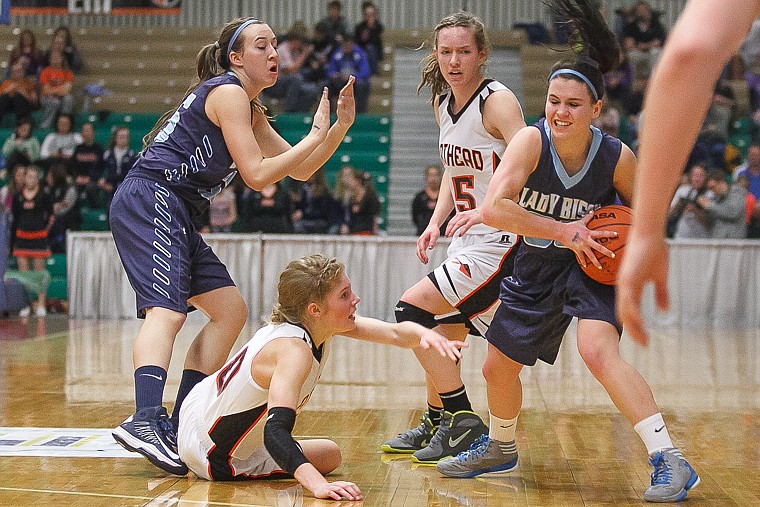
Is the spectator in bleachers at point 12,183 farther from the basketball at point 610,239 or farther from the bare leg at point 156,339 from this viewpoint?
the basketball at point 610,239

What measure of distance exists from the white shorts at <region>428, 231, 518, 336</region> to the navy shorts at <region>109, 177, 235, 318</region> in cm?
91

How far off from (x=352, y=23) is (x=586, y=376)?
11.9m

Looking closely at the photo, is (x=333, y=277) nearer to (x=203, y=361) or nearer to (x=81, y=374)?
(x=203, y=361)

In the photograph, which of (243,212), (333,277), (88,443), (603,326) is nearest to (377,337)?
(333,277)

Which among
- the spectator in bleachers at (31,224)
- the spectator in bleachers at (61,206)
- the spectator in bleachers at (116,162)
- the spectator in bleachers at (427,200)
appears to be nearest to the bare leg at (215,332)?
the spectator in bleachers at (427,200)

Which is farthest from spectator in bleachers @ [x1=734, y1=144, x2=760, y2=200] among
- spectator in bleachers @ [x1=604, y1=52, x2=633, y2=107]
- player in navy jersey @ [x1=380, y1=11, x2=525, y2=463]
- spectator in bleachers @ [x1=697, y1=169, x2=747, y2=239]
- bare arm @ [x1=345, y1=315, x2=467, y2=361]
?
bare arm @ [x1=345, y1=315, x2=467, y2=361]

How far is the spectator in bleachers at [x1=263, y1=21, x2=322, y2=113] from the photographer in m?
14.8

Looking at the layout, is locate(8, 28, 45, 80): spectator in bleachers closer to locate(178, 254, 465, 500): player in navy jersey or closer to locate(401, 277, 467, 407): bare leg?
locate(401, 277, 467, 407): bare leg

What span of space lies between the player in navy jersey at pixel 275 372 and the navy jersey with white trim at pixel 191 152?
698 millimetres

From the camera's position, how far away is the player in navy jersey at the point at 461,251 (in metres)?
3.93

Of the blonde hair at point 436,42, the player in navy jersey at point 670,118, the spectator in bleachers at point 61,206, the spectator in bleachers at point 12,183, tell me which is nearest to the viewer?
the player in navy jersey at point 670,118

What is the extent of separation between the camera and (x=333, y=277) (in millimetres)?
3324

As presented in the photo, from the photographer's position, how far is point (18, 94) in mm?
14523

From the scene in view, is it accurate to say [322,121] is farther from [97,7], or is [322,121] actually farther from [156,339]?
[97,7]
